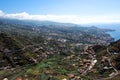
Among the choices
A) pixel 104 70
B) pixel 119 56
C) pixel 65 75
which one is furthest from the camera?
pixel 119 56

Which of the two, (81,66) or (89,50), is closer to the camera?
(81,66)

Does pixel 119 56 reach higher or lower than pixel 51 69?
higher

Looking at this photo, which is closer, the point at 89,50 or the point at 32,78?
the point at 32,78

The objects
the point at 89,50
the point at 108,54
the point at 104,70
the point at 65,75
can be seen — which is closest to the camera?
the point at 65,75

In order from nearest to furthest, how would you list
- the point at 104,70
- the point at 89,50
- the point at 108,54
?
the point at 104,70 < the point at 108,54 < the point at 89,50

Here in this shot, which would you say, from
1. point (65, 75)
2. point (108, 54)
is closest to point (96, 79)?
point (65, 75)

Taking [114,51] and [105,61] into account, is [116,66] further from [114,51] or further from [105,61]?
[114,51]

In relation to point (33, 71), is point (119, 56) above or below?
above

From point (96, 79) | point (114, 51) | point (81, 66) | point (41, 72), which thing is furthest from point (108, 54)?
point (41, 72)

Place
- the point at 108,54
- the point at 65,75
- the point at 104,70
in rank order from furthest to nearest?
the point at 108,54, the point at 104,70, the point at 65,75

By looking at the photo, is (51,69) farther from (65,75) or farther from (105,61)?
(105,61)
